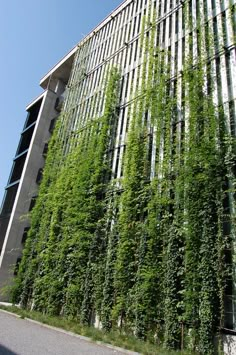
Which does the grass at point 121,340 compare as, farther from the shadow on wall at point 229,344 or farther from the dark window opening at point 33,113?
the dark window opening at point 33,113

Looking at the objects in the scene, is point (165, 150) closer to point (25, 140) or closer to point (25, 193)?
point (25, 193)

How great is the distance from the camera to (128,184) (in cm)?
1261

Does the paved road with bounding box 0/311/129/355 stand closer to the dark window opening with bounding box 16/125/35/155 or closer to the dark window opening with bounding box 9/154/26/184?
the dark window opening with bounding box 9/154/26/184

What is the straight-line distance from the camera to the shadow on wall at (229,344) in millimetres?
7699

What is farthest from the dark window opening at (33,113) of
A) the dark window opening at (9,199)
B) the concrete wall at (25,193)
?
the dark window opening at (9,199)

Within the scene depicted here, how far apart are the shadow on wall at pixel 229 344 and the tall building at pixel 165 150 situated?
14.9 inches

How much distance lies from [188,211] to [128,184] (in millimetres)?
3572

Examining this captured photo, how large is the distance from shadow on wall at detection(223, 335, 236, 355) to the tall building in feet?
1.24

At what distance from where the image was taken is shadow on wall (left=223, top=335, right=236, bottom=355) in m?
7.70

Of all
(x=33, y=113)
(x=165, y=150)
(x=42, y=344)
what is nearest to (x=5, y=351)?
(x=42, y=344)

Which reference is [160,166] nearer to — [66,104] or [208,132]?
[208,132]

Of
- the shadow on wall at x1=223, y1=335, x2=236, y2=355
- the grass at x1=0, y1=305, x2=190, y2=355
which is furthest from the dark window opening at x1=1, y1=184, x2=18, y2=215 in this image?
the shadow on wall at x1=223, y1=335, x2=236, y2=355

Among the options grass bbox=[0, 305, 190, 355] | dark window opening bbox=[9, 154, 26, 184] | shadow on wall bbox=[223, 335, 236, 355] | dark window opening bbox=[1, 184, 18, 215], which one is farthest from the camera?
dark window opening bbox=[9, 154, 26, 184]

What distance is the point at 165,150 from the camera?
1232cm
